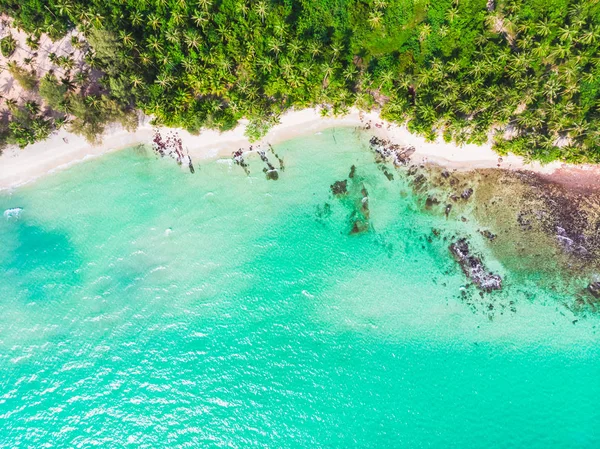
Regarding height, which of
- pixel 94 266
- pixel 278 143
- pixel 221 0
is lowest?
pixel 94 266

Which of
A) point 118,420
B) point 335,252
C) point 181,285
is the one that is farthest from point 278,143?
point 118,420

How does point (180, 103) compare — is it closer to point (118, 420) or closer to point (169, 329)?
point (169, 329)

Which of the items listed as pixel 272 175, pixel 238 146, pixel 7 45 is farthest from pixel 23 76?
pixel 272 175

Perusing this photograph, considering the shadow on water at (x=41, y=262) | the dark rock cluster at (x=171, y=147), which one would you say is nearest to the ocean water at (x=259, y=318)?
the shadow on water at (x=41, y=262)

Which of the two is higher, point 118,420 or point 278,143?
point 278,143

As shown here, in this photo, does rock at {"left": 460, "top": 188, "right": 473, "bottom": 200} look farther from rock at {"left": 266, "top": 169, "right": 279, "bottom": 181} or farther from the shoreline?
rock at {"left": 266, "top": 169, "right": 279, "bottom": 181}

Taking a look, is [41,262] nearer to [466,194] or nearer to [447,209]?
[447,209]

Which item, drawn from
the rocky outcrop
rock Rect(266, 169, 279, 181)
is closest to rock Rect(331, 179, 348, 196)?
the rocky outcrop
